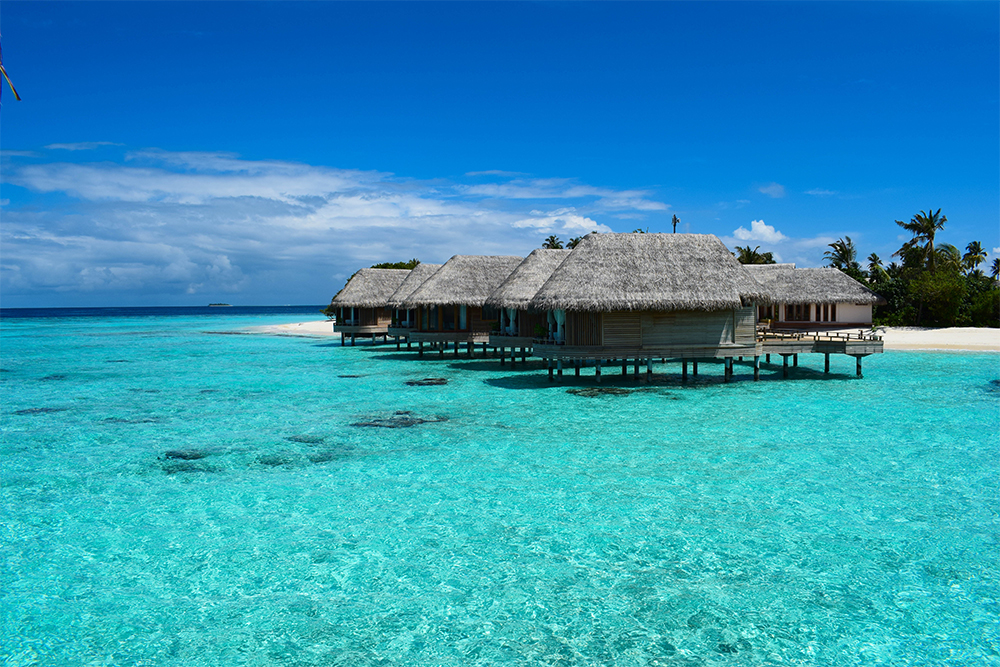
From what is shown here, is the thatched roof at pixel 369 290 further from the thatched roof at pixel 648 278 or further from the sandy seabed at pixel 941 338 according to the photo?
the sandy seabed at pixel 941 338

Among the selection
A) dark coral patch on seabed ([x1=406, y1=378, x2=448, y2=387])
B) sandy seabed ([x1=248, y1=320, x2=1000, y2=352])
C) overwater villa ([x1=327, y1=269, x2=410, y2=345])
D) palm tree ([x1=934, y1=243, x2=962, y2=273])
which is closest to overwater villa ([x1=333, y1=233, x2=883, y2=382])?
dark coral patch on seabed ([x1=406, y1=378, x2=448, y2=387])

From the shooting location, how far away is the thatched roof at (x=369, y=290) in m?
38.1

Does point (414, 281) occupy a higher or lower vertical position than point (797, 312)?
higher

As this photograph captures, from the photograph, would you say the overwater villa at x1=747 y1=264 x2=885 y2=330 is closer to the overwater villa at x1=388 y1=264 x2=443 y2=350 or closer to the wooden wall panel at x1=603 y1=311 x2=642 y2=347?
the overwater villa at x1=388 y1=264 x2=443 y2=350

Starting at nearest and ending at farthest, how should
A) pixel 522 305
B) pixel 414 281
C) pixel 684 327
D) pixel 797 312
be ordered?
pixel 684 327
pixel 522 305
pixel 414 281
pixel 797 312

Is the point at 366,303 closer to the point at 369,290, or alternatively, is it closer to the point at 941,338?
the point at 369,290

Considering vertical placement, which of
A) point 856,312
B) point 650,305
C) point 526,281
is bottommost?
point 856,312

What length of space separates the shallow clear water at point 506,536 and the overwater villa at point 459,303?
12.0m

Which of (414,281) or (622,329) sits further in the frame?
(414,281)

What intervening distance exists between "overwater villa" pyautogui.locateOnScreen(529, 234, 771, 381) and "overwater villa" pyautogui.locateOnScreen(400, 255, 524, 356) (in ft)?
26.3

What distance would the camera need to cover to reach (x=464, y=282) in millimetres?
29453

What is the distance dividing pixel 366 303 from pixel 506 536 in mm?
30773

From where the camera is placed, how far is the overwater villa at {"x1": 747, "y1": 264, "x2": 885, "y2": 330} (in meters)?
38.8

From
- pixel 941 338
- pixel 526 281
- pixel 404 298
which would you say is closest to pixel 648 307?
pixel 526 281
